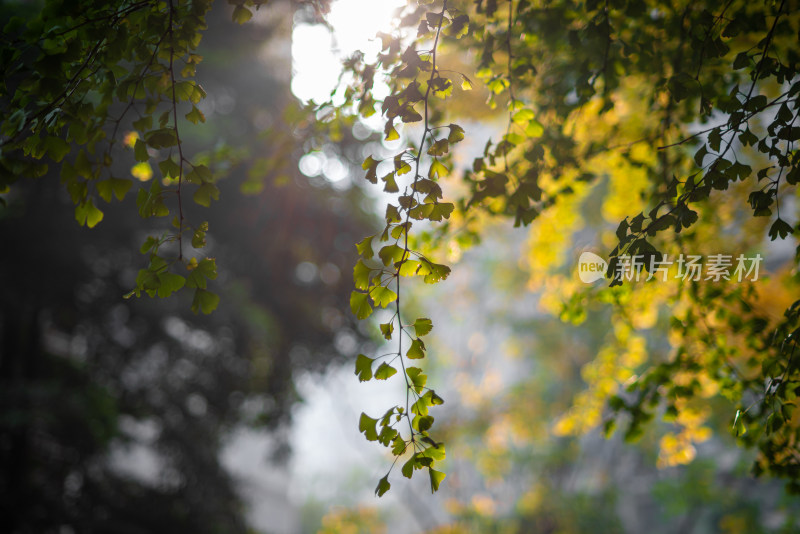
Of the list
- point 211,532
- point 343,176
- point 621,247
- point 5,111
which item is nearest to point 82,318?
point 211,532

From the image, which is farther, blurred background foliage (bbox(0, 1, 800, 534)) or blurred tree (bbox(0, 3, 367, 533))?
blurred tree (bbox(0, 3, 367, 533))

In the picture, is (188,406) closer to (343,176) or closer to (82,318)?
Answer: (82,318)

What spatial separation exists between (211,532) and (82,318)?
1.60 metres

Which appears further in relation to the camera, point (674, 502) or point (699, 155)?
point (674, 502)

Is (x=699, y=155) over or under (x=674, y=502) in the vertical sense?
under

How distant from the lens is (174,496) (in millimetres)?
3250

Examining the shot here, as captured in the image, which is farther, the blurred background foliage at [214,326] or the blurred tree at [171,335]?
the blurred tree at [171,335]

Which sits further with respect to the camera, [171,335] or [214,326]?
[171,335]

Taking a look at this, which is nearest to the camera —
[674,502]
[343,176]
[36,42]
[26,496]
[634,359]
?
[36,42]

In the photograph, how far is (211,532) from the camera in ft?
10.4

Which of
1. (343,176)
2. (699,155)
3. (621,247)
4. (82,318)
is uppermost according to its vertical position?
(343,176)

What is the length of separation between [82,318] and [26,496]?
3.52ft

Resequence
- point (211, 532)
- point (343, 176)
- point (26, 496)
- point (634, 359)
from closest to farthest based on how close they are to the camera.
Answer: point (634, 359) → point (26, 496) → point (211, 532) → point (343, 176)

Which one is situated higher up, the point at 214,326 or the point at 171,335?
the point at 171,335
